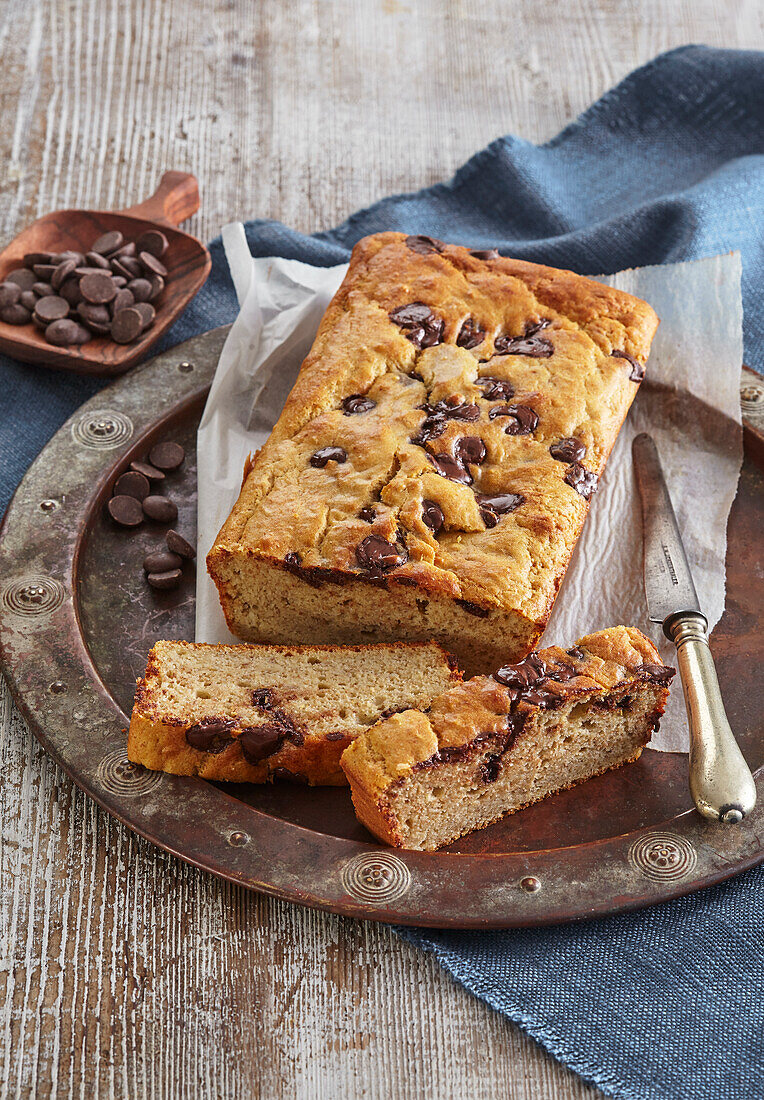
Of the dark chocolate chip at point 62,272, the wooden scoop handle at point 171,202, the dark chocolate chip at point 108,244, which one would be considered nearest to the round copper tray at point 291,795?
the dark chocolate chip at point 62,272

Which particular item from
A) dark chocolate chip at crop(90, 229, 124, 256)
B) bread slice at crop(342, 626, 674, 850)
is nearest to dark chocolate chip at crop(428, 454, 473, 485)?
bread slice at crop(342, 626, 674, 850)

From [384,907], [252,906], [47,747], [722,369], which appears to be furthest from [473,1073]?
[722,369]

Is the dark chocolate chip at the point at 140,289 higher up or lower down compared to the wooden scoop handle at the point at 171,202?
lower down

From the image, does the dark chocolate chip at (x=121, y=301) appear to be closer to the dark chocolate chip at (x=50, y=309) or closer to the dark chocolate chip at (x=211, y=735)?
the dark chocolate chip at (x=50, y=309)

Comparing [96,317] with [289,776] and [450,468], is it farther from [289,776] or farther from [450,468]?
[289,776]

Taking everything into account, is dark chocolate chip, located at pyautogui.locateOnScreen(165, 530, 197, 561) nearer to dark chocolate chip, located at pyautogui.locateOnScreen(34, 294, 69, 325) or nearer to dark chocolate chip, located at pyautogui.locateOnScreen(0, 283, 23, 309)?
dark chocolate chip, located at pyautogui.locateOnScreen(34, 294, 69, 325)

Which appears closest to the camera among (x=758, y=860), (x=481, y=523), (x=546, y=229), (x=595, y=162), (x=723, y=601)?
(x=758, y=860)

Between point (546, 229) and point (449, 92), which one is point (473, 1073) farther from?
point (449, 92)
